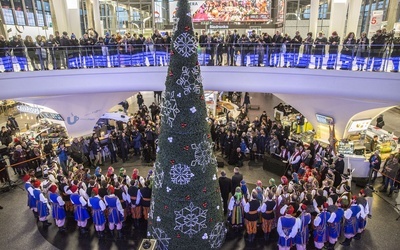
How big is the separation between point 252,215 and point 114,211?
3.95 meters

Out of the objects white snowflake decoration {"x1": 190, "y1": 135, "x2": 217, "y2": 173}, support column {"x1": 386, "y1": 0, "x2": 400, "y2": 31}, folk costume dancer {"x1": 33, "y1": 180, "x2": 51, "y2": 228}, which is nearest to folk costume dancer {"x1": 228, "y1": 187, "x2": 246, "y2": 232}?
white snowflake decoration {"x1": 190, "y1": 135, "x2": 217, "y2": 173}

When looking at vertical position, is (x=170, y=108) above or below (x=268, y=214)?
above

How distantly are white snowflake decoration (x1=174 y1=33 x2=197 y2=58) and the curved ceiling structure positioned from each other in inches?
295

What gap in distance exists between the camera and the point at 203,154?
709cm

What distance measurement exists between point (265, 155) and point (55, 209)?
865 cm

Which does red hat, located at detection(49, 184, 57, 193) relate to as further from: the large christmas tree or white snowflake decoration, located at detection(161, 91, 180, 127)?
white snowflake decoration, located at detection(161, 91, 180, 127)

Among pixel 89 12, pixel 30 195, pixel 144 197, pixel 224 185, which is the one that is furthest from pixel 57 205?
pixel 89 12

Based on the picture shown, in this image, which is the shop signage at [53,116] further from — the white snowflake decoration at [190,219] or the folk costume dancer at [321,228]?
the folk costume dancer at [321,228]

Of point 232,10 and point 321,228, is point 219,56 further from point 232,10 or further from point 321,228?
point 321,228

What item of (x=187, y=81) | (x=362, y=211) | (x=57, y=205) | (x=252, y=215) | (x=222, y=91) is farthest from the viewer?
(x=222, y=91)

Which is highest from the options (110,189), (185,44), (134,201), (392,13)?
(392,13)

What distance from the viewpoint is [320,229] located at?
8352 mm

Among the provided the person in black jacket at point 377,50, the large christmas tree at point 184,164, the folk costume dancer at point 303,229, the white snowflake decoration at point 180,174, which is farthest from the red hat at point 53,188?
the person in black jacket at point 377,50

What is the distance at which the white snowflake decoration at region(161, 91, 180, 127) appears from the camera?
675 cm
